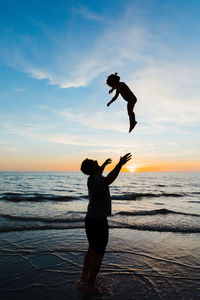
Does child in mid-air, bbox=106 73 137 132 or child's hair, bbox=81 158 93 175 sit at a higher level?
child in mid-air, bbox=106 73 137 132

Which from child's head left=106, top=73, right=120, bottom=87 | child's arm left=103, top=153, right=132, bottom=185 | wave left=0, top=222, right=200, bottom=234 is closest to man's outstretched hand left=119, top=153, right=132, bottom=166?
child's arm left=103, top=153, right=132, bottom=185

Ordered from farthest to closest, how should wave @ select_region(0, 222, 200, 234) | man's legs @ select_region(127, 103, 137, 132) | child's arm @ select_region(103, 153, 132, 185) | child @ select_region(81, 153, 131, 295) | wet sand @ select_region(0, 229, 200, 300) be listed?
wave @ select_region(0, 222, 200, 234) → man's legs @ select_region(127, 103, 137, 132) → wet sand @ select_region(0, 229, 200, 300) → child @ select_region(81, 153, 131, 295) → child's arm @ select_region(103, 153, 132, 185)

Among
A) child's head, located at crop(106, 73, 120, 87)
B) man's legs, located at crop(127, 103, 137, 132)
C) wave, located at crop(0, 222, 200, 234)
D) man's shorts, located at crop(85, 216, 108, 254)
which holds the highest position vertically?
child's head, located at crop(106, 73, 120, 87)

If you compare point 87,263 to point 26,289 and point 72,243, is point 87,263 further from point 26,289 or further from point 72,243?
point 72,243

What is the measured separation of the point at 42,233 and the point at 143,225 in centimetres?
433

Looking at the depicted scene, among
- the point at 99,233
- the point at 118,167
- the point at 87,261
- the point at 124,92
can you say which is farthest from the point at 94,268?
the point at 124,92

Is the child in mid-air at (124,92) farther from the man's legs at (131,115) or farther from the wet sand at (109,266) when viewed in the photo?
the wet sand at (109,266)

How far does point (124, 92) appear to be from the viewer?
13.4ft

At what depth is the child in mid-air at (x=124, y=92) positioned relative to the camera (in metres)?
3.96

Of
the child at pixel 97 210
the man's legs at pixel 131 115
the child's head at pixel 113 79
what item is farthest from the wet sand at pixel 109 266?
the child's head at pixel 113 79

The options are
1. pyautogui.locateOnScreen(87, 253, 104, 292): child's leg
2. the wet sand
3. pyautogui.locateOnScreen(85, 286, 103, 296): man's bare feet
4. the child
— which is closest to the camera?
the child

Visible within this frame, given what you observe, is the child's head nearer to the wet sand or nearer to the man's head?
the man's head

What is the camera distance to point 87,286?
13.2ft

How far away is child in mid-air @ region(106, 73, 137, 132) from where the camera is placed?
13.0 feet
